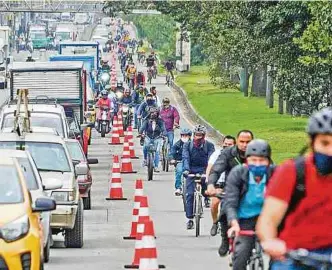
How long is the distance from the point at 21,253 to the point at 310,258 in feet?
15.5

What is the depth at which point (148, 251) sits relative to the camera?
46.5 feet

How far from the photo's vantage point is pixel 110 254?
18500 millimetres

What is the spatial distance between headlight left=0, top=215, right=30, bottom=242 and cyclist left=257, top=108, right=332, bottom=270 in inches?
184

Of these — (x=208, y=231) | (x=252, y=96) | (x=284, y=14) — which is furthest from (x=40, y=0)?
(x=208, y=231)

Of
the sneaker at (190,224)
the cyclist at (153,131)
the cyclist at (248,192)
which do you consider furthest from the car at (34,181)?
the cyclist at (153,131)

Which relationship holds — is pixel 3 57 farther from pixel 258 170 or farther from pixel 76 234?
pixel 258 170

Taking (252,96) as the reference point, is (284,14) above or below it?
above

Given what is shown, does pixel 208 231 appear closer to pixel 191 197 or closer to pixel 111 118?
pixel 191 197

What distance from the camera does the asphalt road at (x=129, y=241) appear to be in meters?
17.5

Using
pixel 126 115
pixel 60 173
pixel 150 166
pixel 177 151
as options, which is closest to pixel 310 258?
pixel 60 173

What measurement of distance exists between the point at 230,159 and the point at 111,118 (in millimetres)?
33611

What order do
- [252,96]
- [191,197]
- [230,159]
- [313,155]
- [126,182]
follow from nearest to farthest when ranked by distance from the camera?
[313,155]
[230,159]
[191,197]
[126,182]
[252,96]

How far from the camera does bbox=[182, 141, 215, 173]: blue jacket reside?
2108cm

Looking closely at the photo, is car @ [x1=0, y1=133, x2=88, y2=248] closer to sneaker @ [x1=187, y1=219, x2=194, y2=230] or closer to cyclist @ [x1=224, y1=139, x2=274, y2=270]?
sneaker @ [x1=187, y1=219, x2=194, y2=230]
